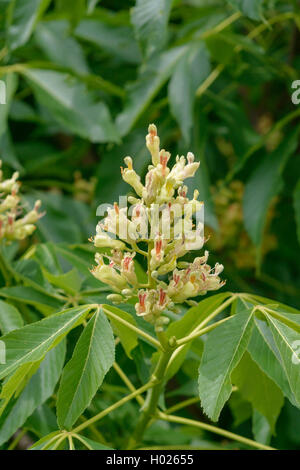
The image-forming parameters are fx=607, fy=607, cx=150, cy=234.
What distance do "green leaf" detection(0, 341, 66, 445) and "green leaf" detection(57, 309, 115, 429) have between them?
7.3 inches

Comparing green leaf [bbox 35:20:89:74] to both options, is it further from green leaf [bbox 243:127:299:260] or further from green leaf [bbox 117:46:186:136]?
green leaf [bbox 243:127:299:260]

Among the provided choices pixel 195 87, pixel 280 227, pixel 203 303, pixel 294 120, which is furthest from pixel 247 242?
pixel 203 303

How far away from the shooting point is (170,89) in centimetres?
208

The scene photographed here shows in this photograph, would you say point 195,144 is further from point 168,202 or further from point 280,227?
point 168,202

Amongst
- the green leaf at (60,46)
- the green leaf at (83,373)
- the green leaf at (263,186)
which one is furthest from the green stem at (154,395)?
the green leaf at (60,46)

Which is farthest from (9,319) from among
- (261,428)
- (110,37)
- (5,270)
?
(110,37)

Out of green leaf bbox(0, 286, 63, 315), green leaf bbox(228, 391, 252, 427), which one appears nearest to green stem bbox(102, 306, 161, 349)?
green leaf bbox(0, 286, 63, 315)

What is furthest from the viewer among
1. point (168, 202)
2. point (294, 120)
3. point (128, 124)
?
point (294, 120)

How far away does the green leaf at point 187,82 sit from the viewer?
203cm

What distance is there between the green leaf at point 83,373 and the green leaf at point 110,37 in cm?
159

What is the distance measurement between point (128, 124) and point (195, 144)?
28 cm

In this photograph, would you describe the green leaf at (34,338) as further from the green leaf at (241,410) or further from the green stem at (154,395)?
the green leaf at (241,410)

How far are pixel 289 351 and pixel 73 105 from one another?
133 centimetres

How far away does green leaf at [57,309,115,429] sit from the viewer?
110 centimetres
